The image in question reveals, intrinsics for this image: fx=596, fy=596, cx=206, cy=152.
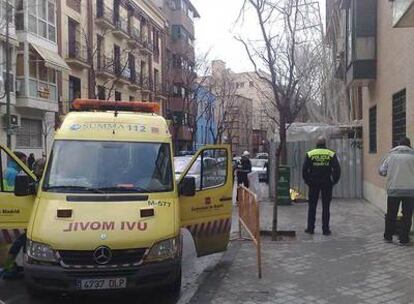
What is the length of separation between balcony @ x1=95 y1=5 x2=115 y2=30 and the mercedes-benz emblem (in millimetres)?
34766

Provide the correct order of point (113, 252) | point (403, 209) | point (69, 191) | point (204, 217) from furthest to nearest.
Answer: point (403, 209) → point (204, 217) → point (69, 191) → point (113, 252)

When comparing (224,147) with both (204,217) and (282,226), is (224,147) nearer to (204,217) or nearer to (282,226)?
(204,217)

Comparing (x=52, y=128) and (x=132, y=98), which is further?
(x=132, y=98)

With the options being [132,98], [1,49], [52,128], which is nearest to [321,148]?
[1,49]

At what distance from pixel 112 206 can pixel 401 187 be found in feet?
16.5

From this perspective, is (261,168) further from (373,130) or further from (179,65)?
(179,65)

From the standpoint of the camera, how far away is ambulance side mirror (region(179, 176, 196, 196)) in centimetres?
757

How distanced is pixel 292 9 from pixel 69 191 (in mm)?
7230

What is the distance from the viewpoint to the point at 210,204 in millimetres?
8109


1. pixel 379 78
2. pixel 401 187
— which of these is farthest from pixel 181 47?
pixel 401 187

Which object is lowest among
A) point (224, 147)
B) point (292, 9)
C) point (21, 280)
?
point (21, 280)

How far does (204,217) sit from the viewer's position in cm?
805

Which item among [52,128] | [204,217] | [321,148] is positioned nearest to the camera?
[204,217]

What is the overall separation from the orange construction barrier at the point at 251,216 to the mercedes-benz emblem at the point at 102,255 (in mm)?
2130
